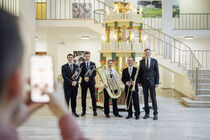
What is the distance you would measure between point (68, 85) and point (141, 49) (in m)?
2.83

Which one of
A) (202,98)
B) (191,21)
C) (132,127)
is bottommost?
(132,127)

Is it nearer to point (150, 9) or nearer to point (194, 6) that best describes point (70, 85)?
point (150, 9)

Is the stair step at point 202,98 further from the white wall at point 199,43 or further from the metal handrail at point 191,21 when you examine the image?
the metal handrail at point 191,21

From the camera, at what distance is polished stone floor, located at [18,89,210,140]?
16.5 ft

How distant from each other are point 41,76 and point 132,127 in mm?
5196

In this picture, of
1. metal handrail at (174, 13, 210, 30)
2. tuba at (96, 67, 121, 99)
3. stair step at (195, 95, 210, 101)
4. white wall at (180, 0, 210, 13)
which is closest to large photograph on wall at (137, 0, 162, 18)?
metal handrail at (174, 13, 210, 30)

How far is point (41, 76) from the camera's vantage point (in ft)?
2.71

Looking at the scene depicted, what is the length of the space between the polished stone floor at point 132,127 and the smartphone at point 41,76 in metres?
4.26

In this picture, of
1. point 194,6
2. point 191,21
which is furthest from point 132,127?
point 194,6

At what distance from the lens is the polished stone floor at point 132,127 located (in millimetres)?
5043

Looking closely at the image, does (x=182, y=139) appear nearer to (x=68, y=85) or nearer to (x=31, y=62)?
(x=68, y=85)

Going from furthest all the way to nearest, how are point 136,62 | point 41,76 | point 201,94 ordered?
point 201,94
point 136,62
point 41,76

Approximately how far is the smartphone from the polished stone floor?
4.26 metres

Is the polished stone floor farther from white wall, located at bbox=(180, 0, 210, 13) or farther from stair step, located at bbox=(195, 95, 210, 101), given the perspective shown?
white wall, located at bbox=(180, 0, 210, 13)
